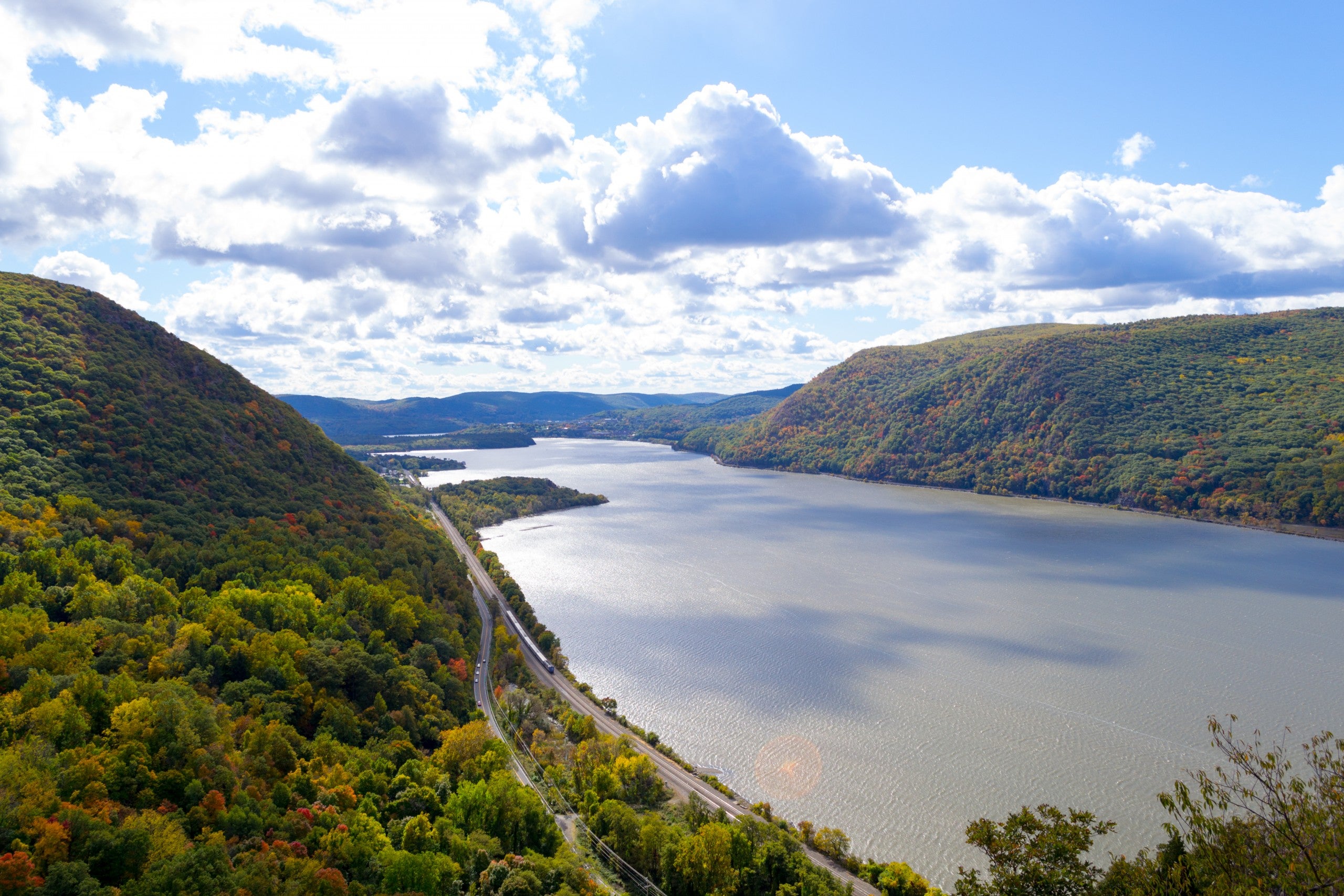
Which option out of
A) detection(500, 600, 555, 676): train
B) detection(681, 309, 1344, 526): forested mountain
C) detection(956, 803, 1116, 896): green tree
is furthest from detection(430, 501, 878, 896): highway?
detection(681, 309, 1344, 526): forested mountain

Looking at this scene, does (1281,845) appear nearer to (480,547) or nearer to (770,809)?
(770,809)

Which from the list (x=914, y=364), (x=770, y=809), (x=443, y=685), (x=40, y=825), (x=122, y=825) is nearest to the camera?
(x=40, y=825)

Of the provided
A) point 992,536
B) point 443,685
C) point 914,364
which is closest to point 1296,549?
point 992,536

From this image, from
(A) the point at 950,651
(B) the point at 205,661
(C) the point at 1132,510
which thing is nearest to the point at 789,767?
(A) the point at 950,651

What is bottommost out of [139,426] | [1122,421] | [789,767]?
[789,767]

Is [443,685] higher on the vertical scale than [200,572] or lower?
lower

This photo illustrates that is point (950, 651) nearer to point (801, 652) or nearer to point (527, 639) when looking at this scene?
point (801, 652)
